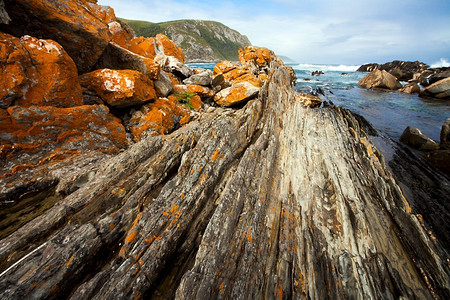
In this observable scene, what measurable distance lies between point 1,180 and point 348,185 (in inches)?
433

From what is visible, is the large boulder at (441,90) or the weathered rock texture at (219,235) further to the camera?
the large boulder at (441,90)

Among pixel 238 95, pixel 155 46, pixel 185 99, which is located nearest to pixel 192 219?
pixel 185 99

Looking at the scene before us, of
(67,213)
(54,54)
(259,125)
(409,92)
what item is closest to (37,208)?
(67,213)

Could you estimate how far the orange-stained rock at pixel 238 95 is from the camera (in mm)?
13281

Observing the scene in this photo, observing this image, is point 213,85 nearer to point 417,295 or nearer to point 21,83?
point 21,83

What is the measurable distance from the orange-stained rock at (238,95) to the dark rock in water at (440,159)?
1255 centimetres

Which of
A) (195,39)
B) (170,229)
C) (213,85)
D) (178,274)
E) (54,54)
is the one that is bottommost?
(178,274)

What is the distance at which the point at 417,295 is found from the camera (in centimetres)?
402

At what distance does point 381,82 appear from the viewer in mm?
38656

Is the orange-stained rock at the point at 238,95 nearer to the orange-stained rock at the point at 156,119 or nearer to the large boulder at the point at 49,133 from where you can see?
the orange-stained rock at the point at 156,119

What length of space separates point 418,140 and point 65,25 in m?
22.7

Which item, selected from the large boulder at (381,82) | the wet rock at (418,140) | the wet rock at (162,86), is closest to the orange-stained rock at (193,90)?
the wet rock at (162,86)

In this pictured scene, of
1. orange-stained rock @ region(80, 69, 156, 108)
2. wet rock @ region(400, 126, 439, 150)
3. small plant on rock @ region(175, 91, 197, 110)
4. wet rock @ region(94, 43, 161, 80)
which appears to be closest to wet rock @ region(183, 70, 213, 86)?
small plant on rock @ region(175, 91, 197, 110)

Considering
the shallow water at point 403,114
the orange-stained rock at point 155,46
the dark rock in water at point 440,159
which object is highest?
the orange-stained rock at point 155,46
